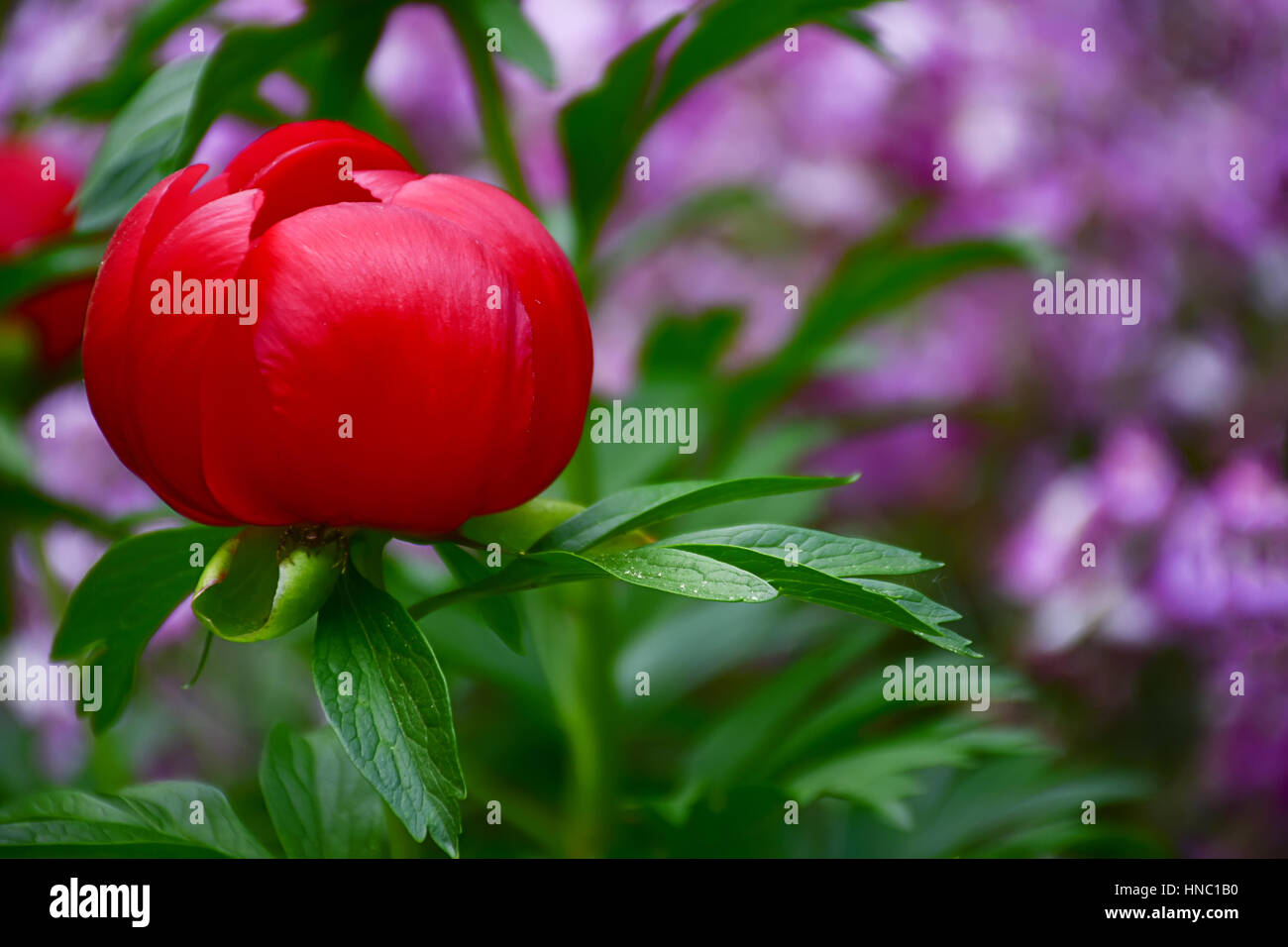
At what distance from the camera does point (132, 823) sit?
0.46 meters

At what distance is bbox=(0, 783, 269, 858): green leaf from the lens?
45 cm

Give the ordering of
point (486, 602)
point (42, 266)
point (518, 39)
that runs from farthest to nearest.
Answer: point (42, 266) < point (518, 39) < point (486, 602)

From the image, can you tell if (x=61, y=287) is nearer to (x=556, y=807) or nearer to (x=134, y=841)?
(x=134, y=841)

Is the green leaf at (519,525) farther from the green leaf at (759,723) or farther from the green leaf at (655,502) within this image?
the green leaf at (759,723)

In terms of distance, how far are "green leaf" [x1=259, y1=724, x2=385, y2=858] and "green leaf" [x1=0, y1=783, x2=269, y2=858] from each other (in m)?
0.02

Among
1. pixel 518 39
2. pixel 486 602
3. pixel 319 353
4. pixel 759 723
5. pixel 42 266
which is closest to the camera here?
pixel 319 353

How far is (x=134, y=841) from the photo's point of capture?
454mm

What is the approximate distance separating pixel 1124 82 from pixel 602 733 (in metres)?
1.12

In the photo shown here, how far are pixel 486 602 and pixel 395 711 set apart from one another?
4.0 inches

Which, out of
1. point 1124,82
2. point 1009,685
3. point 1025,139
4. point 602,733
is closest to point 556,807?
point 602,733

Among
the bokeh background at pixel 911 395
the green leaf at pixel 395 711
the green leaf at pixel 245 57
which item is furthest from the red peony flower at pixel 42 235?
the green leaf at pixel 395 711

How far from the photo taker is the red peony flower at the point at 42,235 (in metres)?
0.77

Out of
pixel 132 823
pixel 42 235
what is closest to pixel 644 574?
pixel 132 823

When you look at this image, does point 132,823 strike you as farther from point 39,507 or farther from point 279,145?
point 39,507
